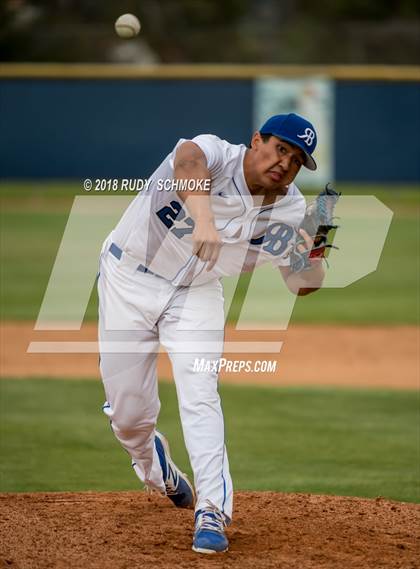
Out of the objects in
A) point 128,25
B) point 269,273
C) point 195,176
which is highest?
point 269,273

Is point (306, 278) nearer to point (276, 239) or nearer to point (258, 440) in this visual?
point (276, 239)

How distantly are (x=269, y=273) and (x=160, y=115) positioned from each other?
387 inches

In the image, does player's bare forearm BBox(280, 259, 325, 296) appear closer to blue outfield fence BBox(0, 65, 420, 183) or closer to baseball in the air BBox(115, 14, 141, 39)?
baseball in the air BBox(115, 14, 141, 39)

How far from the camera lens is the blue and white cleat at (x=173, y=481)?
587 centimetres

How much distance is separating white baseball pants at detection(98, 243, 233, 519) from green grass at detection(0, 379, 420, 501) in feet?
5.11

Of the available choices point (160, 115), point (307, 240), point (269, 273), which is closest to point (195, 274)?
point (307, 240)

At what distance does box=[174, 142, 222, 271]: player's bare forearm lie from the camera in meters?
4.64

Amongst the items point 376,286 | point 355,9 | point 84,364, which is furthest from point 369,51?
point 84,364

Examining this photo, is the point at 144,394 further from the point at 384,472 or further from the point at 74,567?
the point at 384,472

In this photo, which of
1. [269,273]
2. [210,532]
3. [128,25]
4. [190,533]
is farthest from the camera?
[269,273]

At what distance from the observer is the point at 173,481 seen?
592cm

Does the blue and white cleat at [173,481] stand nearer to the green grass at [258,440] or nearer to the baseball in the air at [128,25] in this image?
the green grass at [258,440]

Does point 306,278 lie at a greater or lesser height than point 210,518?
greater

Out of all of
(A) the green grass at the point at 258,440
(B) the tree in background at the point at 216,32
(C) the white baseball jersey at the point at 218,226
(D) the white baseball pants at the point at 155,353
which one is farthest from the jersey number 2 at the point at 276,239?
(B) the tree in background at the point at 216,32
